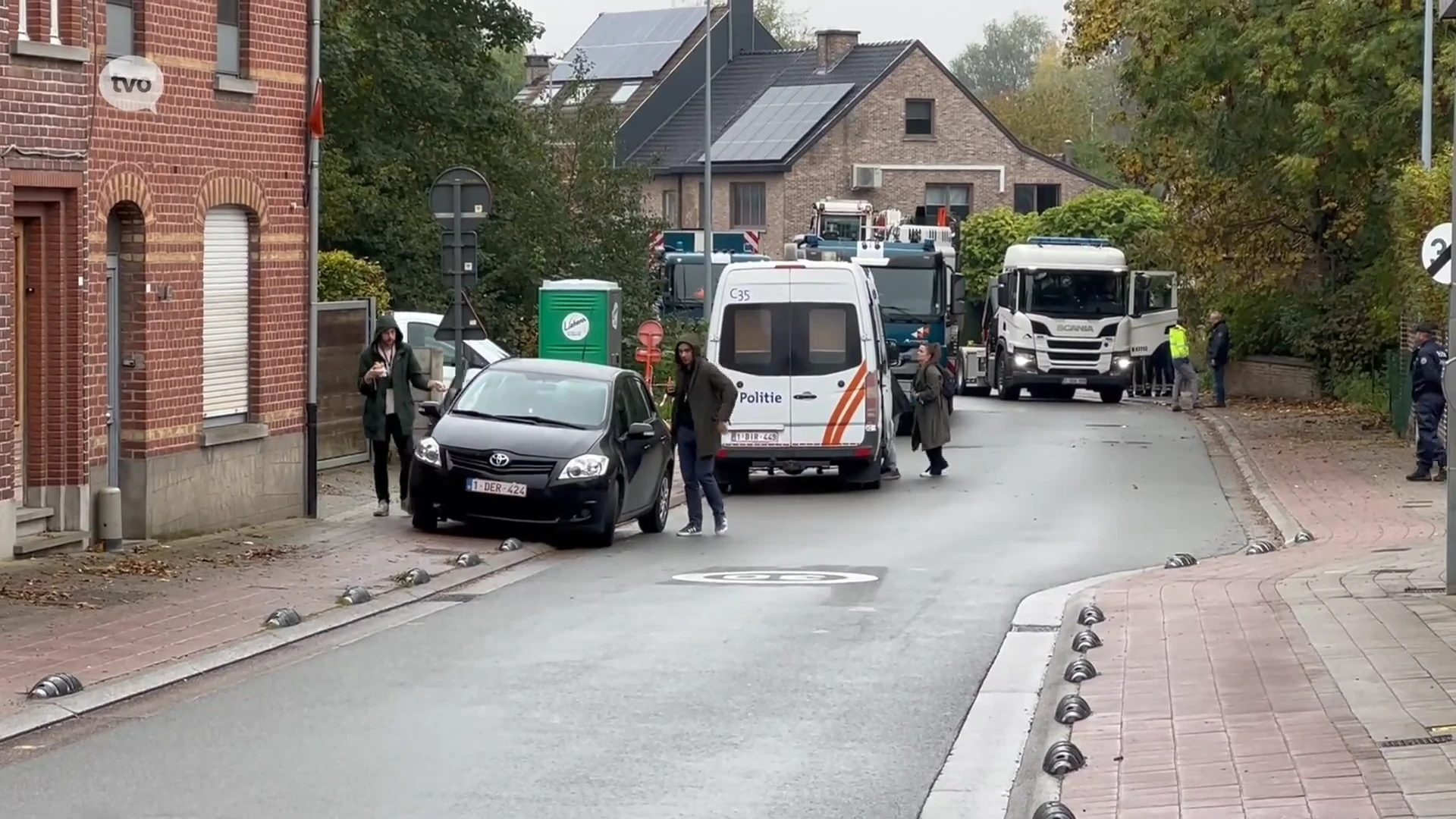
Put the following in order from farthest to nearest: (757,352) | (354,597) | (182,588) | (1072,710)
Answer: (757,352) < (182,588) < (354,597) < (1072,710)

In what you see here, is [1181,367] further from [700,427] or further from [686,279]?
[700,427]

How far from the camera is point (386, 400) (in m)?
20.3

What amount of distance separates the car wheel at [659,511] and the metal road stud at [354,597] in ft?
18.9

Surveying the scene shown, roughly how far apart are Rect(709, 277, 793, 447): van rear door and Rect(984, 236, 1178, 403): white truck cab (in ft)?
68.2

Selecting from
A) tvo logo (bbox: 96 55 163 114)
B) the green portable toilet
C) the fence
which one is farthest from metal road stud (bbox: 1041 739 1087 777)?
the green portable toilet

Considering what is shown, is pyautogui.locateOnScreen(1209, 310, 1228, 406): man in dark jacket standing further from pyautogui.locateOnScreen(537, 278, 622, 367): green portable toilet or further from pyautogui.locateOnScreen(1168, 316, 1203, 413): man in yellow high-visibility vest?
pyautogui.locateOnScreen(537, 278, 622, 367): green portable toilet

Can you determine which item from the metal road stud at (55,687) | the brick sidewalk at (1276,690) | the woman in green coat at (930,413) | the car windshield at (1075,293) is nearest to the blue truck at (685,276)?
the car windshield at (1075,293)

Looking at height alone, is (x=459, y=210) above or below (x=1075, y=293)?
above

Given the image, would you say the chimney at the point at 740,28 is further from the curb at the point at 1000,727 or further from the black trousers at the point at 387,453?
the curb at the point at 1000,727

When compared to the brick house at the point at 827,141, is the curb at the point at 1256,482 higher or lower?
lower

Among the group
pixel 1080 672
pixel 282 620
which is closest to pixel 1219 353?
pixel 282 620

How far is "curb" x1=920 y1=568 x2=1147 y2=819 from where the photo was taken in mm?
8312

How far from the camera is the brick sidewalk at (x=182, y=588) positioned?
11.4 m

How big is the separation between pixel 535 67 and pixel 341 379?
6549 cm
